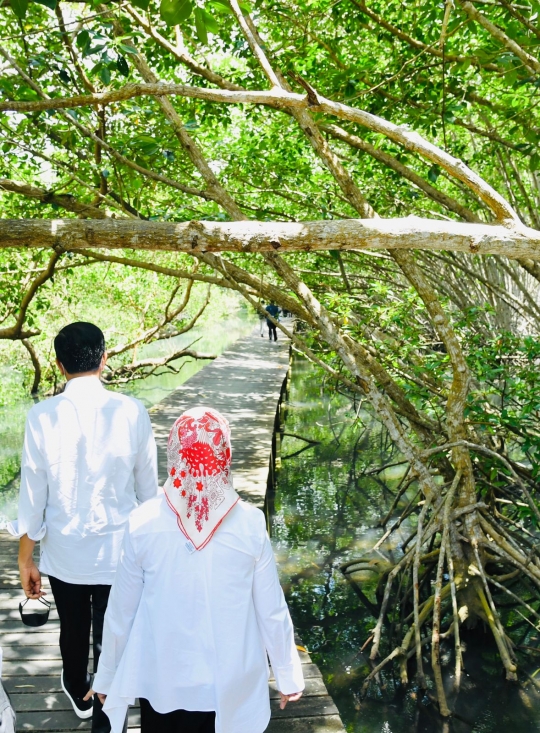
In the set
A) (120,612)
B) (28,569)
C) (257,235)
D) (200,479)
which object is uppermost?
(257,235)

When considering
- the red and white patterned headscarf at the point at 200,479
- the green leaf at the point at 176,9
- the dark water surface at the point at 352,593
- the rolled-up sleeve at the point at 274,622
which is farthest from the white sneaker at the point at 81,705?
the dark water surface at the point at 352,593

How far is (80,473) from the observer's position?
7.93ft

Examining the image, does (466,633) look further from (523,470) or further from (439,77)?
(439,77)

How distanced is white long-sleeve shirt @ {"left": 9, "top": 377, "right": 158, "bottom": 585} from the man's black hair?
0.05m

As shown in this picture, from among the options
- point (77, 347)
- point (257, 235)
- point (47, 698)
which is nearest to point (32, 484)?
point (77, 347)

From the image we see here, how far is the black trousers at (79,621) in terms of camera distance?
2506mm

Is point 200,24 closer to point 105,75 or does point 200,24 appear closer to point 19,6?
point 19,6

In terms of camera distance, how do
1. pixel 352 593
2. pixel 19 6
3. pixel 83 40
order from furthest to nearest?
pixel 352 593, pixel 83 40, pixel 19 6

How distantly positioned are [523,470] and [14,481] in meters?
7.96

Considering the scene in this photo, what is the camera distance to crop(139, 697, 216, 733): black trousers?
1.92 m

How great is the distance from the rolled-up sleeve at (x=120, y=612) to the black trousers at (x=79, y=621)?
20.4 inches

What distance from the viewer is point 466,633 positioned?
19.2 ft

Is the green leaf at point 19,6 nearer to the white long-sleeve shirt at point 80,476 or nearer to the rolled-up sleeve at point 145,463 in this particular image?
the white long-sleeve shirt at point 80,476

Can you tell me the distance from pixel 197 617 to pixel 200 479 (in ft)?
1.17
